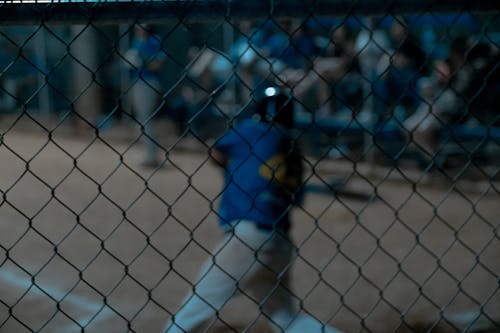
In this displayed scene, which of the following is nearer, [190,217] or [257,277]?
[257,277]

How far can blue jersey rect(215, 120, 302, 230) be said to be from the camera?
3.41 meters


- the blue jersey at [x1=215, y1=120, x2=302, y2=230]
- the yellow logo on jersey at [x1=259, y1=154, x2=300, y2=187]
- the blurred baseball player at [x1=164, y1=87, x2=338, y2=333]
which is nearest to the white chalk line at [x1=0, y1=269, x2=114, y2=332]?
the blurred baseball player at [x1=164, y1=87, x2=338, y2=333]

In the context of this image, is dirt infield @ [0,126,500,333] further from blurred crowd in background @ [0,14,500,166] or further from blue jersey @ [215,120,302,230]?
blurred crowd in background @ [0,14,500,166]

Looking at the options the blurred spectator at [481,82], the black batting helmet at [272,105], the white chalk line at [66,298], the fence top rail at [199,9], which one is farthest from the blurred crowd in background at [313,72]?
the fence top rail at [199,9]

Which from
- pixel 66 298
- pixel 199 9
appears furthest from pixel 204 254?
pixel 199 9

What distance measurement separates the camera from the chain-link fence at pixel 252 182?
114 inches

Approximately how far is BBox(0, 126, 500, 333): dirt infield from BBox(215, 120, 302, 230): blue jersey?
0.15 meters

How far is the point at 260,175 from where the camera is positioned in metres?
3.42

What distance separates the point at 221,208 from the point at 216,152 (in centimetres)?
25

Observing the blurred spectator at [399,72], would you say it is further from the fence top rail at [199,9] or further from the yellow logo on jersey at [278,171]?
the fence top rail at [199,9]

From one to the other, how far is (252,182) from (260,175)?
0.05 metres

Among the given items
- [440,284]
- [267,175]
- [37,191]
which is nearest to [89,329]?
[267,175]

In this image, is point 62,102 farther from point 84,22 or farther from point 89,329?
point 84,22

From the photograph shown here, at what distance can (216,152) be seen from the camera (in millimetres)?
3545
